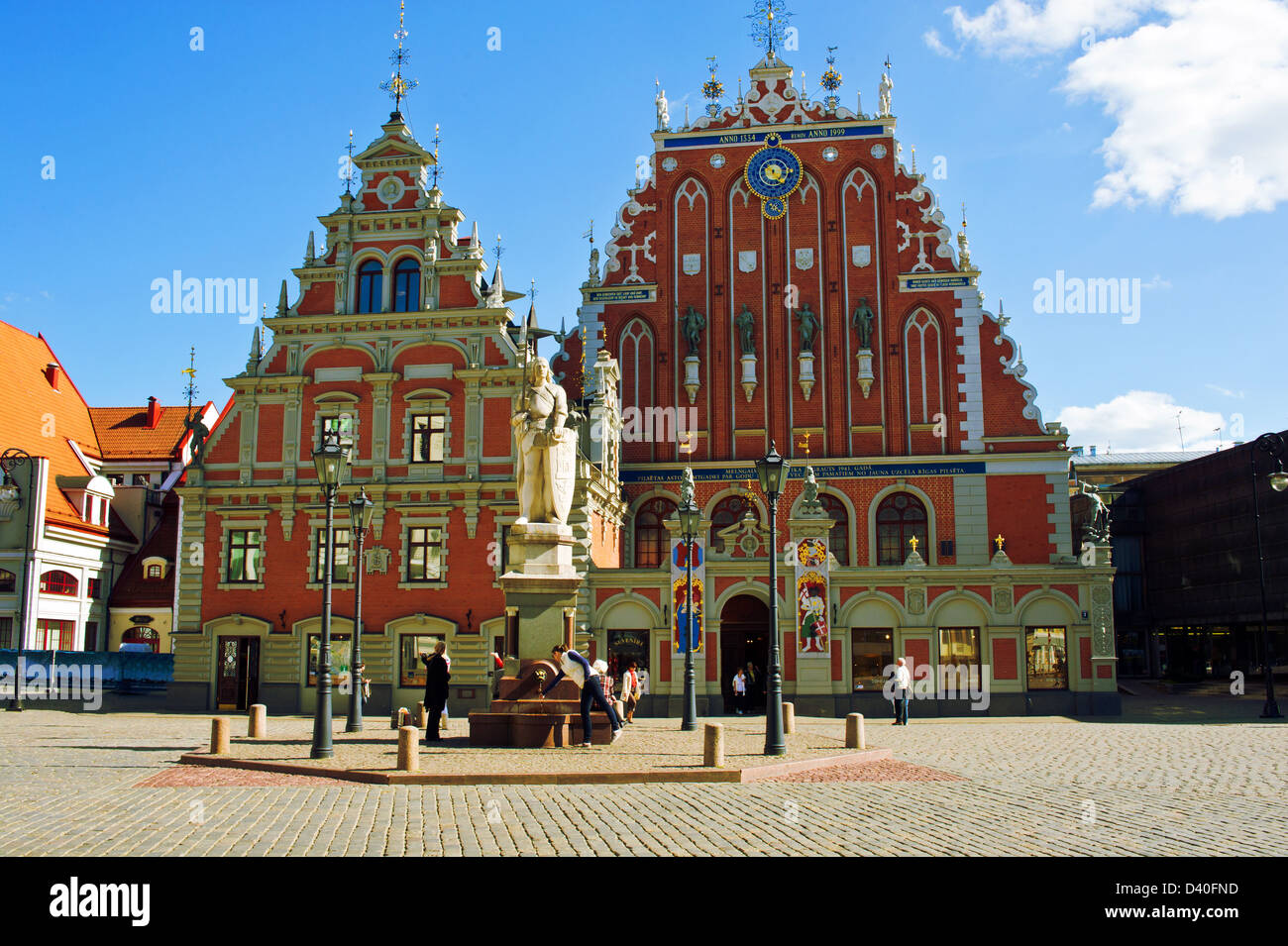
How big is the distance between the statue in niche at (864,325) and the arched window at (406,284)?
599 inches

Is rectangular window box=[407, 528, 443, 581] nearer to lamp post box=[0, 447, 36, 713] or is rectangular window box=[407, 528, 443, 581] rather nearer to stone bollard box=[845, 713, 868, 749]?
lamp post box=[0, 447, 36, 713]

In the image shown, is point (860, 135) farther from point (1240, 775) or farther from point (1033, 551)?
point (1240, 775)

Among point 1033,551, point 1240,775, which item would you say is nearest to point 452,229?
point 1033,551

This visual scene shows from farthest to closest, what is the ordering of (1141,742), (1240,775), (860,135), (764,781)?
(860,135) < (1141,742) < (1240,775) < (764,781)

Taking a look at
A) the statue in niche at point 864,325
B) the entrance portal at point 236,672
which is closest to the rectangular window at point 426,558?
the entrance portal at point 236,672

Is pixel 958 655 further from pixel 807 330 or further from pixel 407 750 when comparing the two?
pixel 407 750

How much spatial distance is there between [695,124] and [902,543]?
17232mm

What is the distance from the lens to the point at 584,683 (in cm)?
1850

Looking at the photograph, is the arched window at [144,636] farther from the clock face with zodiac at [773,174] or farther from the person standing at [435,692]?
the clock face with zodiac at [773,174]

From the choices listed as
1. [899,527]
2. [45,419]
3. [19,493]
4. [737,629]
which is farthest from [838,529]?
[45,419]

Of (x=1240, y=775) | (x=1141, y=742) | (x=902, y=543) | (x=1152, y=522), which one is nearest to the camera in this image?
(x=1240, y=775)

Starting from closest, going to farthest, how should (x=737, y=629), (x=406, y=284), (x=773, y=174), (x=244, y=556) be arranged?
(x=737, y=629) < (x=244, y=556) < (x=406, y=284) < (x=773, y=174)

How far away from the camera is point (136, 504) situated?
48.4 meters

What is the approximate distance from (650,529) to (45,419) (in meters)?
27.2
